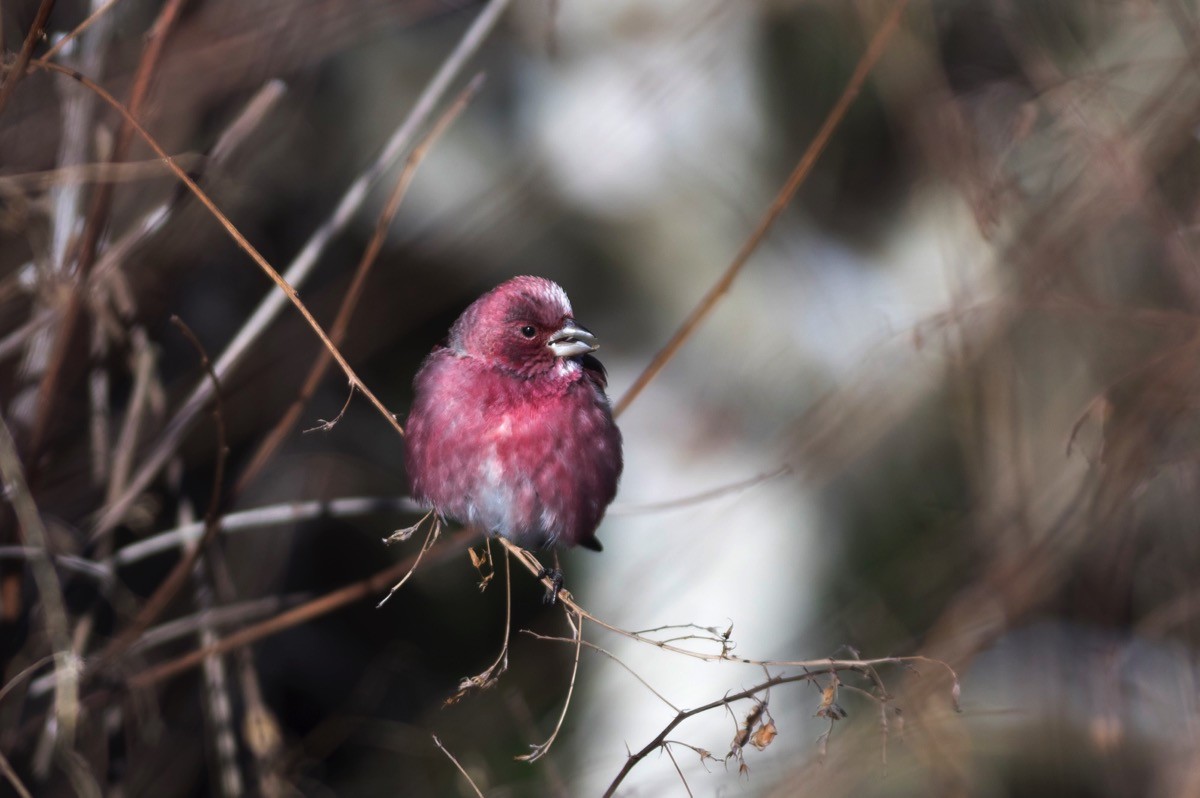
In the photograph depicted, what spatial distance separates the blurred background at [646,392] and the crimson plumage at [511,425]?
10.9 inches

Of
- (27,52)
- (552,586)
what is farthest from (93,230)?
(552,586)

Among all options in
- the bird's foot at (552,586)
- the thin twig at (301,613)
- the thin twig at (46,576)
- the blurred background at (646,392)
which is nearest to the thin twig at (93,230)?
the blurred background at (646,392)

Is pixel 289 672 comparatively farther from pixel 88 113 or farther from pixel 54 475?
pixel 88 113

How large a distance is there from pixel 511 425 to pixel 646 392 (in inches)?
134

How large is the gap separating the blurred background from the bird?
11.0 inches

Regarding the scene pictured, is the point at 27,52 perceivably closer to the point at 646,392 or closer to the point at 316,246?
the point at 316,246

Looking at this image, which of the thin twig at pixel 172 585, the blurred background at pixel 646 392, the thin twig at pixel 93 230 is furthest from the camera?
the blurred background at pixel 646 392

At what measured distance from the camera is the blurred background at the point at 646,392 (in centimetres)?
305

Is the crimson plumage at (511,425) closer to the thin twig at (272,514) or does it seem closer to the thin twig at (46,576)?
the thin twig at (272,514)

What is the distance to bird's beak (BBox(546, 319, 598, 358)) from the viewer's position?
2592mm

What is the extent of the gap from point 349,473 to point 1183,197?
3650mm

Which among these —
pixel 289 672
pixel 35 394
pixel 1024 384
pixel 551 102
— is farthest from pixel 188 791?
pixel 1024 384

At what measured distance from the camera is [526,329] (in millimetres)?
2654

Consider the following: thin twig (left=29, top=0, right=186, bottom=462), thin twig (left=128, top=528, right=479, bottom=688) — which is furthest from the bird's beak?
thin twig (left=29, top=0, right=186, bottom=462)
